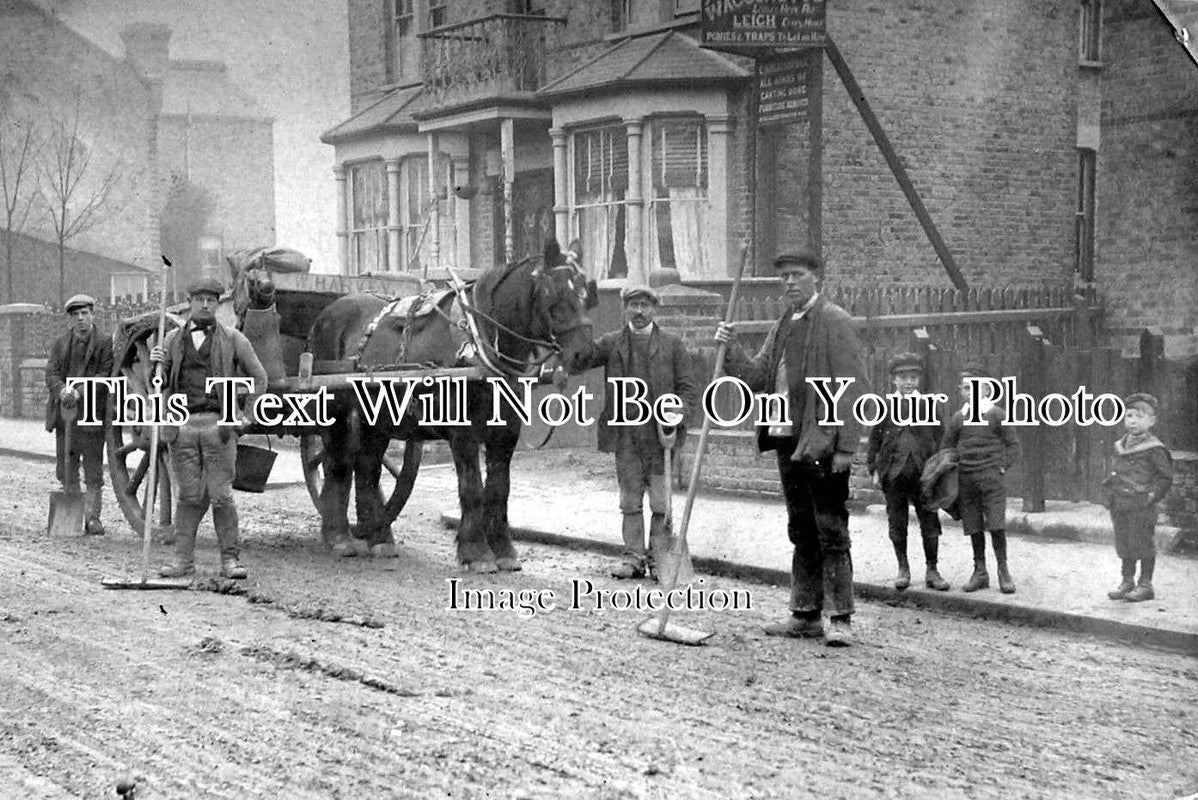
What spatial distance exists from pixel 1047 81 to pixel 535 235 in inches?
206

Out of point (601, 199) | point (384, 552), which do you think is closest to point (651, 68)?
point (601, 199)

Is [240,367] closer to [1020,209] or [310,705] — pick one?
[310,705]

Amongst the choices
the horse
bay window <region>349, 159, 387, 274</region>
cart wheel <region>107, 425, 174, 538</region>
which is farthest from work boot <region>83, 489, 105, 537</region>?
bay window <region>349, 159, 387, 274</region>

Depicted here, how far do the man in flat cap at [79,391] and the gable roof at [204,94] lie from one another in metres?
3.09

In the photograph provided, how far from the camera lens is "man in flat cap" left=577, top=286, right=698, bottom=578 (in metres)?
9.91

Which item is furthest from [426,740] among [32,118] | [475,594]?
[32,118]

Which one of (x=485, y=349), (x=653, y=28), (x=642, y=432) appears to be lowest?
(x=642, y=432)

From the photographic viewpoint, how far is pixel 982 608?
8602 mm

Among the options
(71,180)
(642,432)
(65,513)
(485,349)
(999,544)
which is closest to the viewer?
(999,544)

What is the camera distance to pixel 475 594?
903 cm

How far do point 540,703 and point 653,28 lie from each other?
12.0m

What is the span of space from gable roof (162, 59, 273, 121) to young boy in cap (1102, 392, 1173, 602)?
5533 millimetres

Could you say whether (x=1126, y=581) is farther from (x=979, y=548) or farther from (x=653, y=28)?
(x=653, y=28)

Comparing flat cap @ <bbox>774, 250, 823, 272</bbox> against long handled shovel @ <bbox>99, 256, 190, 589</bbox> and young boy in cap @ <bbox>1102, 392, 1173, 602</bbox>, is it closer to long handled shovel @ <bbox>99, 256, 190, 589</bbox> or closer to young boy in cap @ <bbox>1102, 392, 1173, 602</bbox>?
young boy in cap @ <bbox>1102, 392, 1173, 602</bbox>
